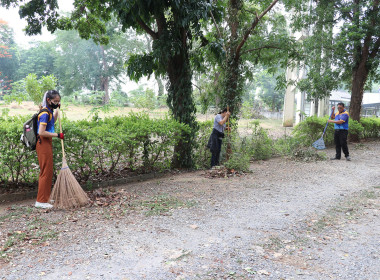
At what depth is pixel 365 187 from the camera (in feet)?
21.0

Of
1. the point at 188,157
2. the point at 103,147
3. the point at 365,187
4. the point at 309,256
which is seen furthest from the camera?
the point at 188,157

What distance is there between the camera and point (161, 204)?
5082 mm

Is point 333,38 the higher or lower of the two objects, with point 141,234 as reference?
higher

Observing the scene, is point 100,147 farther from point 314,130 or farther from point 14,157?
point 314,130

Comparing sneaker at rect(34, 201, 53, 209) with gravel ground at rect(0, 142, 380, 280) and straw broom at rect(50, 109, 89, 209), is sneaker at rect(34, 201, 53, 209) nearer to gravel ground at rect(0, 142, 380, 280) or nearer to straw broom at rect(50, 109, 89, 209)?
straw broom at rect(50, 109, 89, 209)

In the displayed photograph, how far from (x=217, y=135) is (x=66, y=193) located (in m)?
4.12

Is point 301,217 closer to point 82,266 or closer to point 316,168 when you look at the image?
point 82,266

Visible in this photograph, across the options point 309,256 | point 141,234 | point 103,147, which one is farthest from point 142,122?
point 309,256

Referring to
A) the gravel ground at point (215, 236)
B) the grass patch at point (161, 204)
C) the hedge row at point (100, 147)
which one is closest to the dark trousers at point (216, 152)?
the hedge row at point (100, 147)

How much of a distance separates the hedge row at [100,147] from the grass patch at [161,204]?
1.38 metres

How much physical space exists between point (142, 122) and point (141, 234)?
3.51 meters

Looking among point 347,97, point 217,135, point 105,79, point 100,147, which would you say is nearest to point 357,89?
point 217,135

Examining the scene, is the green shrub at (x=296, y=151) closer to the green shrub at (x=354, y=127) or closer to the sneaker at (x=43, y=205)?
the green shrub at (x=354, y=127)

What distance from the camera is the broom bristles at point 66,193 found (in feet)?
15.6
